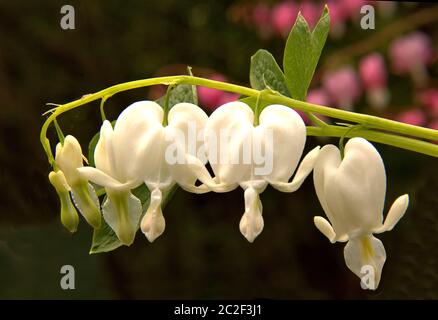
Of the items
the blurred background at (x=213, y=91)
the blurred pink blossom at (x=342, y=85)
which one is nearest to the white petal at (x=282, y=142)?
the blurred background at (x=213, y=91)

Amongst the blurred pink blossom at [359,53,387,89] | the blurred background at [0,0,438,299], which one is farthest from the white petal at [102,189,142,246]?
the blurred pink blossom at [359,53,387,89]

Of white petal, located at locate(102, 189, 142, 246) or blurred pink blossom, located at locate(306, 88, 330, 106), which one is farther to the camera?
blurred pink blossom, located at locate(306, 88, 330, 106)

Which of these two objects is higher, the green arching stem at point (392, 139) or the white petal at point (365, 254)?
the green arching stem at point (392, 139)

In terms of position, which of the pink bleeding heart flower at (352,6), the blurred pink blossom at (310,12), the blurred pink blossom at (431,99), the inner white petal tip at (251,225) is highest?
the blurred pink blossom at (310,12)

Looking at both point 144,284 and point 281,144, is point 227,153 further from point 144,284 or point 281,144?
point 144,284

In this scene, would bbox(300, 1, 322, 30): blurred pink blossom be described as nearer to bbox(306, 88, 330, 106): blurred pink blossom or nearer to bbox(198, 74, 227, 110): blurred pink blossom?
bbox(306, 88, 330, 106): blurred pink blossom

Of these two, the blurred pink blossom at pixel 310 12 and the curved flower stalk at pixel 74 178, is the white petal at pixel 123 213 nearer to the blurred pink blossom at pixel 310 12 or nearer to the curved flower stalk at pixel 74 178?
the curved flower stalk at pixel 74 178
